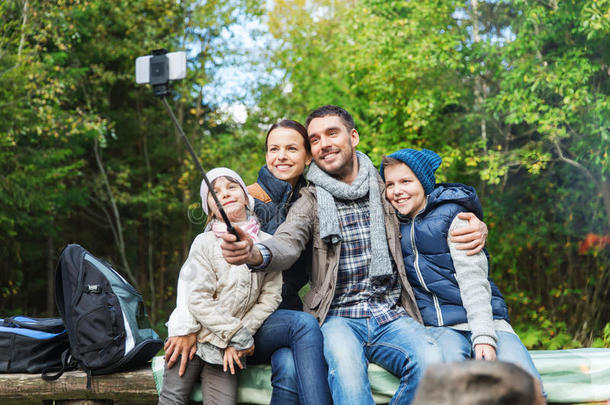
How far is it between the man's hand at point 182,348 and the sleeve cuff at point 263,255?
0.40 meters

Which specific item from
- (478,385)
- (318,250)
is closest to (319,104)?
(318,250)

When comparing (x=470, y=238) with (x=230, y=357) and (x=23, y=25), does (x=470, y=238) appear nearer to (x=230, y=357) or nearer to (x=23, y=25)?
(x=230, y=357)

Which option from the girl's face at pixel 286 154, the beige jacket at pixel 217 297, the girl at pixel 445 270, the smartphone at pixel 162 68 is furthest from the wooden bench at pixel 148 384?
the smartphone at pixel 162 68

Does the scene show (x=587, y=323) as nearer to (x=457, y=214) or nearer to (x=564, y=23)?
(x=564, y=23)

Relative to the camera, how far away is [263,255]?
7.71ft

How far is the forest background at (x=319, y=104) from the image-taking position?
7.85 m

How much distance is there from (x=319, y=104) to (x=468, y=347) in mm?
9220

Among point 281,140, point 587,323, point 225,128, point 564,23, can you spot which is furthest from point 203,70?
point 281,140

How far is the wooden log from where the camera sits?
9.16ft

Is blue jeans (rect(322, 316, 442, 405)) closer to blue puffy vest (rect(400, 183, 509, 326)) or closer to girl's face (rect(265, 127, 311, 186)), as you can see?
blue puffy vest (rect(400, 183, 509, 326))

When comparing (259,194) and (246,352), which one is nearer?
(246,352)

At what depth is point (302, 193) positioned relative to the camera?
291 cm

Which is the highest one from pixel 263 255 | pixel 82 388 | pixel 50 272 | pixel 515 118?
pixel 515 118

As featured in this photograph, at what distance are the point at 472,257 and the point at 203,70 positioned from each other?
1114 centimetres
